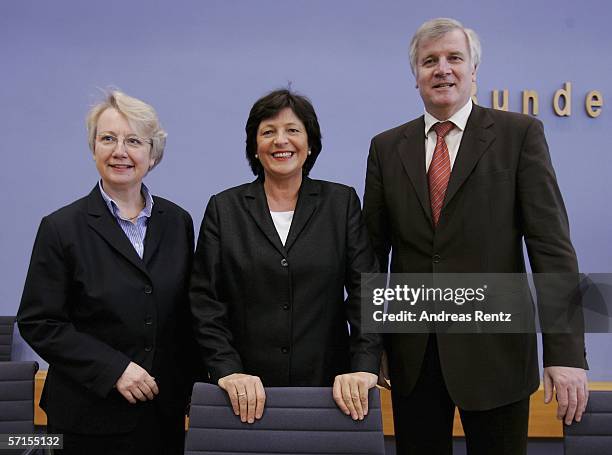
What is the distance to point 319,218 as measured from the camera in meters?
1.68

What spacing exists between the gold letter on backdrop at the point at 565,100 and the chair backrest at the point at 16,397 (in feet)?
10.4

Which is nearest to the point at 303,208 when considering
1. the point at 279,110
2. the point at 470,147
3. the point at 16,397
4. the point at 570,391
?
the point at 279,110

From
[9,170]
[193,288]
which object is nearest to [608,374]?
[193,288]

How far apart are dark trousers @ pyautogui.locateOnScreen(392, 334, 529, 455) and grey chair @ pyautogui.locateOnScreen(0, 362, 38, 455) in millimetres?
1312

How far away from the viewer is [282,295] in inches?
63.1

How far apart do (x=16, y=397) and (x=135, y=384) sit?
70cm

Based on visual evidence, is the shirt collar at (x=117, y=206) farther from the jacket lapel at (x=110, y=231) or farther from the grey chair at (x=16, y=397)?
the grey chair at (x=16, y=397)

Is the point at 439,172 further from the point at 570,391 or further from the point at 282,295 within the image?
the point at 570,391

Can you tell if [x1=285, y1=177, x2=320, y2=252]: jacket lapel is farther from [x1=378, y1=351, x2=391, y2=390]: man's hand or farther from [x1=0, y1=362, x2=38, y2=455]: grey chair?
[x1=0, y1=362, x2=38, y2=455]: grey chair

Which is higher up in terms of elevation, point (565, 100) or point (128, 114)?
point (565, 100)

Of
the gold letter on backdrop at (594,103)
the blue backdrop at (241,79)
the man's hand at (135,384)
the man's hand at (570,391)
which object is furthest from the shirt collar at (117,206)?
the gold letter on backdrop at (594,103)

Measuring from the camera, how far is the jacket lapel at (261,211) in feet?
5.34

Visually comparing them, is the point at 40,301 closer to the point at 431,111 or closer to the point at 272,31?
the point at 431,111

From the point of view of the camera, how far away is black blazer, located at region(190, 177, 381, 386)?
1.60 meters
